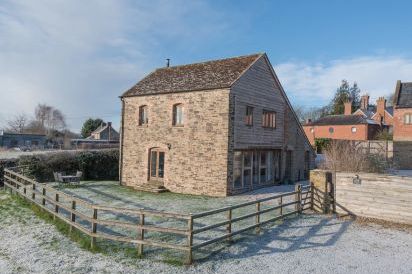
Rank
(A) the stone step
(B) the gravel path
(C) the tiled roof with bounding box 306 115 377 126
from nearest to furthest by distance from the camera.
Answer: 1. (B) the gravel path
2. (A) the stone step
3. (C) the tiled roof with bounding box 306 115 377 126

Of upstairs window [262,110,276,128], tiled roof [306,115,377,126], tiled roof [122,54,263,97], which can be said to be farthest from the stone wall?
tiled roof [306,115,377,126]

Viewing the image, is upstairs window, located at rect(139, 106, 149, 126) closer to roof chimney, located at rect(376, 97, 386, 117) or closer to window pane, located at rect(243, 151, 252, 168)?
window pane, located at rect(243, 151, 252, 168)

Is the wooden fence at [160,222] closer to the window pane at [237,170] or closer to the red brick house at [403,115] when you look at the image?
the window pane at [237,170]

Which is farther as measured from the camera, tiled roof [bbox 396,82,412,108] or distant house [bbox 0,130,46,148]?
distant house [bbox 0,130,46,148]

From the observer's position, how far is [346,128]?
50.0 meters

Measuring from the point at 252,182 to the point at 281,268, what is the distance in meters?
12.6

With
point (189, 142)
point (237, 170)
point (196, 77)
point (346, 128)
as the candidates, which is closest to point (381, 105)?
point (346, 128)

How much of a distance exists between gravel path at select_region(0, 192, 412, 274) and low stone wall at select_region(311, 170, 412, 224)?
1.09m

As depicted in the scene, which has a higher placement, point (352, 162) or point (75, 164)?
point (352, 162)

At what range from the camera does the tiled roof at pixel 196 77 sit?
1992 centimetres

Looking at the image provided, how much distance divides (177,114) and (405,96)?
32.1 m

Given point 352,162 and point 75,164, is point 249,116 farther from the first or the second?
point 75,164

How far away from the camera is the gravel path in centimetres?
830

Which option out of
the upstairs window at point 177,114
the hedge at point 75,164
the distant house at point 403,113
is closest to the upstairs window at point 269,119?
the upstairs window at point 177,114
